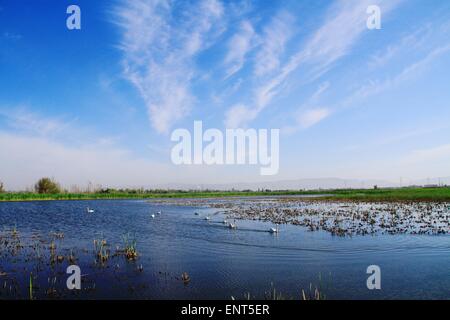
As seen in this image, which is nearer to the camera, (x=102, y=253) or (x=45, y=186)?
(x=102, y=253)

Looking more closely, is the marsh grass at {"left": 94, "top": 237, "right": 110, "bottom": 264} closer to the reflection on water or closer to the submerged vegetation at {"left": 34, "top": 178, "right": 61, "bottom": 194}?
the reflection on water

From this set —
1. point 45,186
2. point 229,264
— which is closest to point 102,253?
point 229,264

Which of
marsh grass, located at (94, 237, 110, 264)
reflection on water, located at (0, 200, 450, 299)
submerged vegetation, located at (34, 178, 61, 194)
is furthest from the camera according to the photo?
submerged vegetation, located at (34, 178, 61, 194)

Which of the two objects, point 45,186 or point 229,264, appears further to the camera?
point 45,186

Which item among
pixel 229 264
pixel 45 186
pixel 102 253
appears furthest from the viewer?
pixel 45 186

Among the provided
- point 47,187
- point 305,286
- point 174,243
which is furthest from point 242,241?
point 47,187

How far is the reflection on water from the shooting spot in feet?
35.5

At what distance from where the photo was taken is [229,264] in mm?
14305

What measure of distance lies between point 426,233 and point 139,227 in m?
19.8

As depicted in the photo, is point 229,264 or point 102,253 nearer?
point 229,264

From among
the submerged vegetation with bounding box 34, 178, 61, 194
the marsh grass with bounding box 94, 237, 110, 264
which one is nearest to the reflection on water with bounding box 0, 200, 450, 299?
the marsh grass with bounding box 94, 237, 110, 264

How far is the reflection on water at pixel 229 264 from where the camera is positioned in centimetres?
1081

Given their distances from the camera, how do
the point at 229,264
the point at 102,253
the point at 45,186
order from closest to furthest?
1. the point at 229,264
2. the point at 102,253
3. the point at 45,186

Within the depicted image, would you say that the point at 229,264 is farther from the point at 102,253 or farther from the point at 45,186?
the point at 45,186
